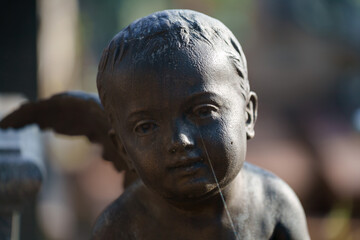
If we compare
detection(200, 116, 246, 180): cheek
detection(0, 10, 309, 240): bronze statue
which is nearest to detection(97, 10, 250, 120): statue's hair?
detection(0, 10, 309, 240): bronze statue

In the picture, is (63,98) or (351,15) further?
(351,15)

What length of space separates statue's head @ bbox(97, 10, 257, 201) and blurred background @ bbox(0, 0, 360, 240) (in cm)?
191

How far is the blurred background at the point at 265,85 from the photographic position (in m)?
5.82

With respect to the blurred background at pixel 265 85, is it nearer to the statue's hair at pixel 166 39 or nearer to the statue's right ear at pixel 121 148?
the statue's right ear at pixel 121 148

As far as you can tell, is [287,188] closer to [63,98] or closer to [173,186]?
[173,186]

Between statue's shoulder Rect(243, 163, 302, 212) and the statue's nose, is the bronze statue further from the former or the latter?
statue's shoulder Rect(243, 163, 302, 212)

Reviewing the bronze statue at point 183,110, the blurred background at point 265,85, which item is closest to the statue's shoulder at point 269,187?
the bronze statue at point 183,110

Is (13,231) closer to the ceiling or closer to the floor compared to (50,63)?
closer to the ceiling

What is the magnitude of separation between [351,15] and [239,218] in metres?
10.6

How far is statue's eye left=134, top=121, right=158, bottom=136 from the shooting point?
1603 millimetres

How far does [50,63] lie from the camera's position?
909 cm

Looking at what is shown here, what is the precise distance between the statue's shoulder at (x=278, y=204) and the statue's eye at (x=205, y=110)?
1.27 ft

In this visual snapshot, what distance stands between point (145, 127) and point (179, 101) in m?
0.12

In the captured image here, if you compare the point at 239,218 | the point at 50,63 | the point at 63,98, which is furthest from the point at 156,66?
the point at 50,63
